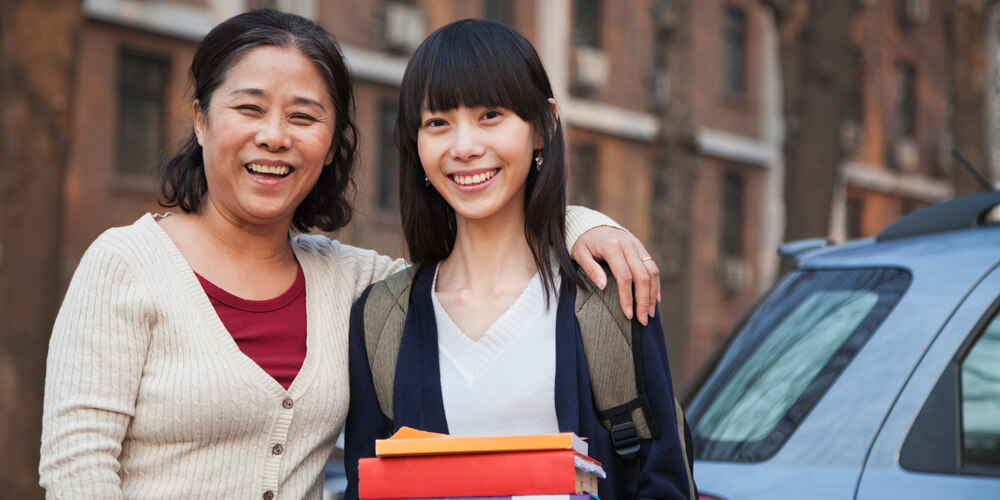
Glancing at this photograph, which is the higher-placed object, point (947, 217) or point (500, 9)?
point (500, 9)

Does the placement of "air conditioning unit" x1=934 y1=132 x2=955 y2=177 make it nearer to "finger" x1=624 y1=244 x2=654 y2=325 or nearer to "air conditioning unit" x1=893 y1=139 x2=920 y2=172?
"air conditioning unit" x1=893 y1=139 x2=920 y2=172

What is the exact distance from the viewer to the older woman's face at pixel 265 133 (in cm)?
274

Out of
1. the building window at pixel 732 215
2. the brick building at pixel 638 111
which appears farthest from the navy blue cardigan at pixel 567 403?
the building window at pixel 732 215

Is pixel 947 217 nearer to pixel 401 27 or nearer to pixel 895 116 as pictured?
pixel 401 27

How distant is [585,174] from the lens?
23.4 meters

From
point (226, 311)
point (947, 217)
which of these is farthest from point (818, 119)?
point (226, 311)

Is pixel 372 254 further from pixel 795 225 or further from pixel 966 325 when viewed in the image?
pixel 795 225

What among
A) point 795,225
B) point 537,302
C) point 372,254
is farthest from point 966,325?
point 795,225

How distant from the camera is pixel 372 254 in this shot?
3.25m

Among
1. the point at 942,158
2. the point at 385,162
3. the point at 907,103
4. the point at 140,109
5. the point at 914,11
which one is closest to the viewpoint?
the point at 140,109

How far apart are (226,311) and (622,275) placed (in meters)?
0.94

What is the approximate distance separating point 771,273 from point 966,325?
25.1 m

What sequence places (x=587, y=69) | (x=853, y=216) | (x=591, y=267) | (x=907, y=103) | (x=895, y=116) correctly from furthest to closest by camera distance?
(x=907, y=103) → (x=895, y=116) → (x=853, y=216) → (x=587, y=69) → (x=591, y=267)

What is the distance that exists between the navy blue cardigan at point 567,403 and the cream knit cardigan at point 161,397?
4.2 inches
